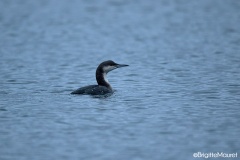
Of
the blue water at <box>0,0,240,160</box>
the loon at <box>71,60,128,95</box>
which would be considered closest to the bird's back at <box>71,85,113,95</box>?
the loon at <box>71,60,128,95</box>

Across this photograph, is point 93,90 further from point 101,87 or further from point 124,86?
point 124,86

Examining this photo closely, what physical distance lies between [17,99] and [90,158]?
12.8 feet

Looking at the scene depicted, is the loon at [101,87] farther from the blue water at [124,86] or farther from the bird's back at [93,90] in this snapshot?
the blue water at [124,86]

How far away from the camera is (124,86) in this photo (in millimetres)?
13883

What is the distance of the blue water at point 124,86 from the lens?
919cm

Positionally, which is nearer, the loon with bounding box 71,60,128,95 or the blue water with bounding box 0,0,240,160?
the blue water with bounding box 0,0,240,160

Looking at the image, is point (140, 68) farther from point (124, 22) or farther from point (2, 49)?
point (124, 22)

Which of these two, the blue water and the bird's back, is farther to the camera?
the bird's back

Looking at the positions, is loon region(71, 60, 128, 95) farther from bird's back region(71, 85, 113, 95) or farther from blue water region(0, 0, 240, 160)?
blue water region(0, 0, 240, 160)

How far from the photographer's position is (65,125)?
402 inches

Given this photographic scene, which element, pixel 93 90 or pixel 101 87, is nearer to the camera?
pixel 93 90

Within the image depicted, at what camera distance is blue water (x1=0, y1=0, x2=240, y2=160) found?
919 cm

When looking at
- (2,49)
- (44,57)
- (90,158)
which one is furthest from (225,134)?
(2,49)

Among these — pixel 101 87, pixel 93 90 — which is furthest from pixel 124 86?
pixel 93 90
